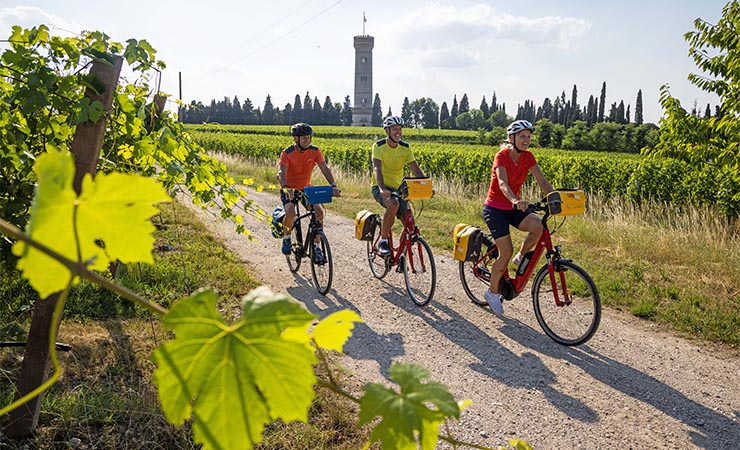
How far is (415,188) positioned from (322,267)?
63.7 inches

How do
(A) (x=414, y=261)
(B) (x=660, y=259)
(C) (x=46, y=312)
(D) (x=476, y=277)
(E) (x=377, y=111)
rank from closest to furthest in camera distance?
(C) (x=46, y=312), (D) (x=476, y=277), (A) (x=414, y=261), (B) (x=660, y=259), (E) (x=377, y=111)

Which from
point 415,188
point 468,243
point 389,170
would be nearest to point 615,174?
point 389,170

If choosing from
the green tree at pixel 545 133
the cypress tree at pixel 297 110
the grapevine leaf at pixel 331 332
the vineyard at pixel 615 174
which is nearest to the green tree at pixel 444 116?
the cypress tree at pixel 297 110

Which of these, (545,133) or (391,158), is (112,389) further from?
(545,133)

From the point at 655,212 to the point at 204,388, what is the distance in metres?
11.6

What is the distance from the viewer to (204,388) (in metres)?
0.49

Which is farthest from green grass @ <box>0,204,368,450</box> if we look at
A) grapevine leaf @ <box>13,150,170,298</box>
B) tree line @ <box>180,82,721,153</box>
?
tree line @ <box>180,82,721,153</box>

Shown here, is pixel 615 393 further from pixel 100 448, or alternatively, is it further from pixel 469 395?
pixel 100 448

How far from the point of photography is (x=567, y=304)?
5352 millimetres

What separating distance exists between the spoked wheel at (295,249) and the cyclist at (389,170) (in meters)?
1.10

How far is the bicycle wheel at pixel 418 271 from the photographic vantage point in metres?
6.57

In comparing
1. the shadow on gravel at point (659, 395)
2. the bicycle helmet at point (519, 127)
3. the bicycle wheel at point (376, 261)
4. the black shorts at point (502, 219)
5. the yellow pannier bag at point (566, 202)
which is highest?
the bicycle helmet at point (519, 127)

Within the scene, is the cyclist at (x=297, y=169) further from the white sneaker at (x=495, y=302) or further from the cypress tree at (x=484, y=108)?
the cypress tree at (x=484, y=108)

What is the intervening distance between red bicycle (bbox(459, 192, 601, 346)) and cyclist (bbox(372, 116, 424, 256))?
1.55 m
